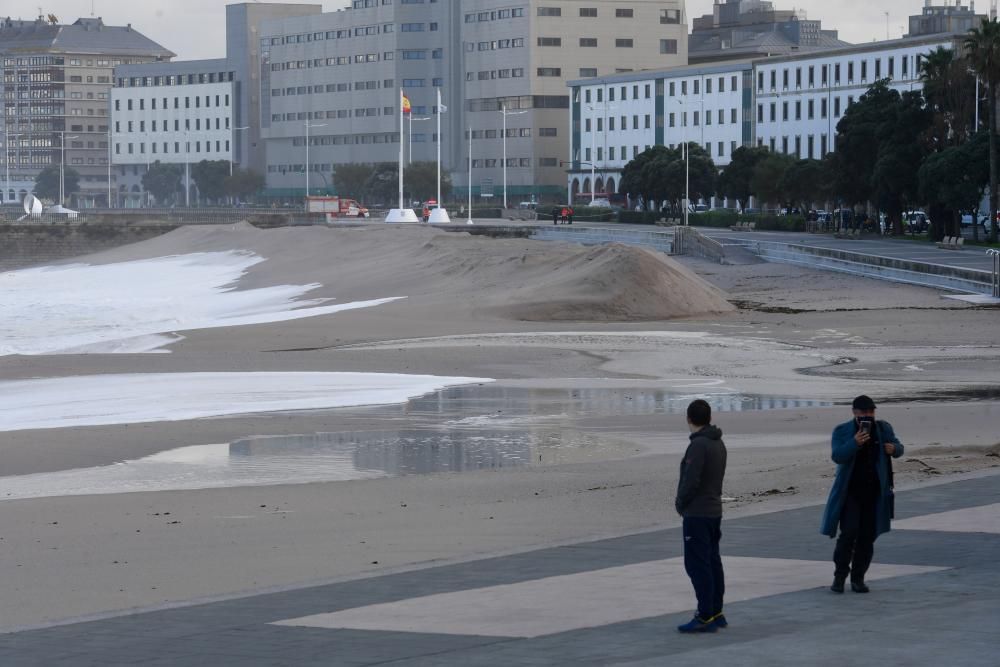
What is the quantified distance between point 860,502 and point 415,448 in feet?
40.1

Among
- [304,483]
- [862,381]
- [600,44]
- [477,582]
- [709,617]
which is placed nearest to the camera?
[709,617]

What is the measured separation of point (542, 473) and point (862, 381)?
13795 millimetres

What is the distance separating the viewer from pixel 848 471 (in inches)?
509

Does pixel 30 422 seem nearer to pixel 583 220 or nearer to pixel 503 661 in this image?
pixel 503 661

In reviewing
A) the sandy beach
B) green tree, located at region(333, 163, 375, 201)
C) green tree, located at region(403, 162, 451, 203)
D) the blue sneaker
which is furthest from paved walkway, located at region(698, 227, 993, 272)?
green tree, located at region(333, 163, 375, 201)

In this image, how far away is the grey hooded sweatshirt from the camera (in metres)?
11.9

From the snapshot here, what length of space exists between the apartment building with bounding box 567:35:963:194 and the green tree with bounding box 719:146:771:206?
11.1 metres

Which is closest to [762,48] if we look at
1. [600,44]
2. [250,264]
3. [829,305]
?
[600,44]

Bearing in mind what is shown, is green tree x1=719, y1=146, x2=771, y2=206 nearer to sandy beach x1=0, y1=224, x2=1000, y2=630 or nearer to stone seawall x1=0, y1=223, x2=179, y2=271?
stone seawall x1=0, y1=223, x2=179, y2=271

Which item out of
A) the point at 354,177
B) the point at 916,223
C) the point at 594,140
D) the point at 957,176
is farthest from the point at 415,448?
the point at 354,177

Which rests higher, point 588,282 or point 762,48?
point 762,48

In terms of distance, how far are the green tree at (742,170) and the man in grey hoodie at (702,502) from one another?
109 metres

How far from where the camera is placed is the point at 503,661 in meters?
10.8

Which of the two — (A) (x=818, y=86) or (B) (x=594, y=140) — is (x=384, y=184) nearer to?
(B) (x=594, y=140)
